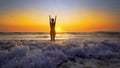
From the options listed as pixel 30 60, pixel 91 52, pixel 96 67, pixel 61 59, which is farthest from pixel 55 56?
pixel 91 52

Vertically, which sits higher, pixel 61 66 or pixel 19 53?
pixel 19 53

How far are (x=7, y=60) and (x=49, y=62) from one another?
1.60 m

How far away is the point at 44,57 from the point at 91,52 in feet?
9.55

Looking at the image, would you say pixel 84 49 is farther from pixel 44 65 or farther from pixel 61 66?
pixel 44 65

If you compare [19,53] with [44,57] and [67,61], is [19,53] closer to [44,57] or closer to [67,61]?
[44,57]

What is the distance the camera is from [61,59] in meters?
6.63

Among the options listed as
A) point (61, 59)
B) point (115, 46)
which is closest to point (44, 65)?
point (61, 59)

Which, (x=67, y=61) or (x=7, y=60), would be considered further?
(x=67, y=61)

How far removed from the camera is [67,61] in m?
6.63

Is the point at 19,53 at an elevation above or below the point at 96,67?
above

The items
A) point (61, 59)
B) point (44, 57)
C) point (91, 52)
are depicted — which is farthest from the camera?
point (91, 52)

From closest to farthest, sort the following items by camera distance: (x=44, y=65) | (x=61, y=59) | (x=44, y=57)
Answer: (x=44, y=65) → (x=44, y=57) → (x=61, y=59)

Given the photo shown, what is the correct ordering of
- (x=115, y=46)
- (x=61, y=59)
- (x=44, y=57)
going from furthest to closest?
(x=115, y=46) → (x=61, y=59) → (x=44, y=57)

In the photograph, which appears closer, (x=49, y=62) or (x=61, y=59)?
(x=49, y=62)
